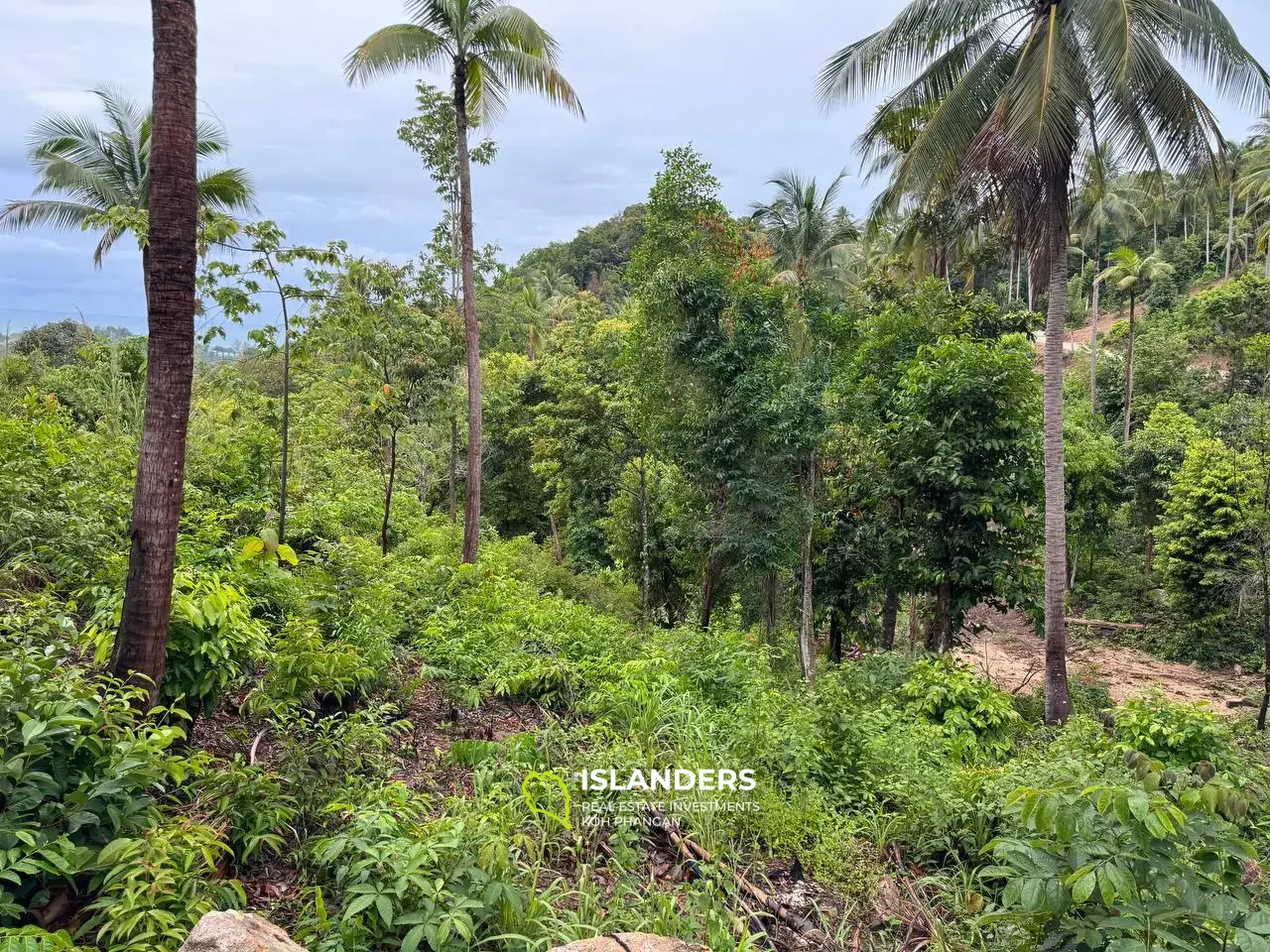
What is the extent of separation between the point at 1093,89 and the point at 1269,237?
902 inches

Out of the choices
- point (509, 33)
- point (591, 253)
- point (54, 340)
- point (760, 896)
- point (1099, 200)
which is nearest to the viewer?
point (760, 896)

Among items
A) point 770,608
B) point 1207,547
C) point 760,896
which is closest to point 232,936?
point 760,896

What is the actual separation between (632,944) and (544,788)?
1.43m

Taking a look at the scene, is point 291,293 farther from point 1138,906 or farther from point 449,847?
point 1138,906

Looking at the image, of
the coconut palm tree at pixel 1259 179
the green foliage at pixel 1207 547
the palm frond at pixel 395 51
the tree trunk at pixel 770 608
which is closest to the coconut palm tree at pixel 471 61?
the palm frond at pixel 395 51

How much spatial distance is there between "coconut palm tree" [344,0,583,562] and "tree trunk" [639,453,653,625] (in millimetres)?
3650

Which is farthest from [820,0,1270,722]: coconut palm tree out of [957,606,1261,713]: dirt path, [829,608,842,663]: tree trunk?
[957,606,1261,713]: dirt path

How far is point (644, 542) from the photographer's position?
1330cm

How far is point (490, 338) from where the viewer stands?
56.0 feet

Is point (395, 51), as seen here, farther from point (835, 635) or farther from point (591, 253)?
point (591, 253)

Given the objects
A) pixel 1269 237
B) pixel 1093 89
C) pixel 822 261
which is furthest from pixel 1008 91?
pixel 1269 237

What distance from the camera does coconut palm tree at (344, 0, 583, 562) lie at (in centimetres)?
914

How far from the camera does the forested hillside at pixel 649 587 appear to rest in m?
2.76

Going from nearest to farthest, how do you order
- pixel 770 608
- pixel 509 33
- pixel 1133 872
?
pixel 1133 872 < pixel 509 33 < pixel 770 608
